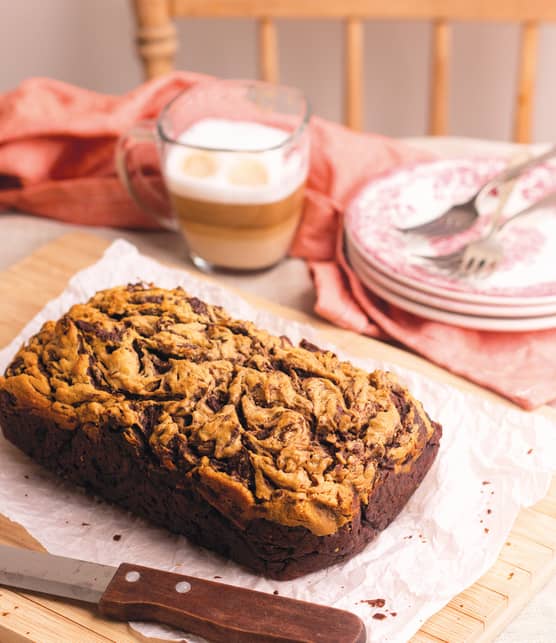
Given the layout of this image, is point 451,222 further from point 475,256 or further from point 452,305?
point 452,305

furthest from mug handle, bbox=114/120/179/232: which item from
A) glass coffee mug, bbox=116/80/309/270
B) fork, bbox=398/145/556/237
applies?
fork, bbox=398/145/556/237

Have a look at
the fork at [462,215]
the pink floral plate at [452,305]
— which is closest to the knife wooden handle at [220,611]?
the pink floral plate at [452,305]

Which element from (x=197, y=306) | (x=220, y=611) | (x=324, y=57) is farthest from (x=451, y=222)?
(x=324, y=57)

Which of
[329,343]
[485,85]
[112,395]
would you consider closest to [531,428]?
[329,343]

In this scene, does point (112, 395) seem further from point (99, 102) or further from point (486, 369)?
point (99, 102)

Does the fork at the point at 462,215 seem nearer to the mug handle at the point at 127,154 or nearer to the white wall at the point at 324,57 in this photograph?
the mug handle at the point at 127,154

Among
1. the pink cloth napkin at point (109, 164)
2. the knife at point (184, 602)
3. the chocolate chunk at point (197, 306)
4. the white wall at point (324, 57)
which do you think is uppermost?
the chocolate chunk at point (197, 306)
